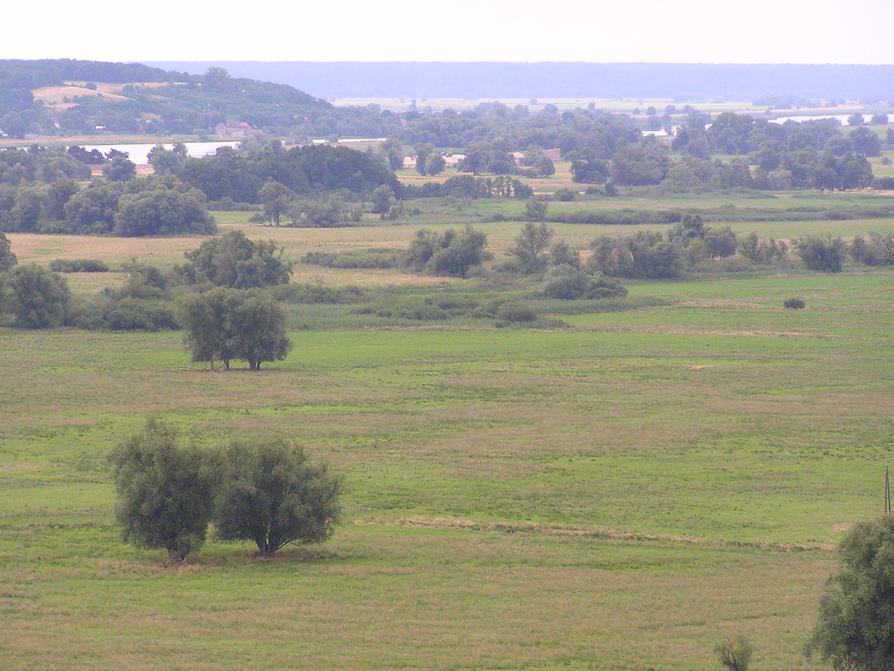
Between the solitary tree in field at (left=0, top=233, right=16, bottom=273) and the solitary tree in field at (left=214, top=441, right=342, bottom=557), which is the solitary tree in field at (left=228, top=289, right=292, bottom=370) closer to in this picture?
the solitary tree in field at (left=214, top=441, right=342, bottom=557)

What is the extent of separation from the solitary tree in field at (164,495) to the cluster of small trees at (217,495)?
3 centimetres

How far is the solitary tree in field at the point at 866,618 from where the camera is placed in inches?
1141

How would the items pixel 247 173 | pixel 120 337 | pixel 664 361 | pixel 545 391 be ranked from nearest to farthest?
pixel 545 391
pixel 664 361
pixel 120 337
pixel 247 173

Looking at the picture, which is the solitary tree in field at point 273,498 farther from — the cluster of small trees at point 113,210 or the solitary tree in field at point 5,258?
the cluster of small trees at point 113,210

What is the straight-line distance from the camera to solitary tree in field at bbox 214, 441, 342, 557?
4041cm

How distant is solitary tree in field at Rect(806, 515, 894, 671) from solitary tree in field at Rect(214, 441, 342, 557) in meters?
15.2

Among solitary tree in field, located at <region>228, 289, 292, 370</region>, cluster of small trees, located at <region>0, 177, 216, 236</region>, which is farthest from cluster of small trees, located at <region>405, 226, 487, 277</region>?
solitary tree in field, located at <region>228, 289, 292, 370</region>

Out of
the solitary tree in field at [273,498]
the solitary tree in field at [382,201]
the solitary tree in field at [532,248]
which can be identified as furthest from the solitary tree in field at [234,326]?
the solitary tree in field at [382,201]

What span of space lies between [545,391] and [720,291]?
38.3m

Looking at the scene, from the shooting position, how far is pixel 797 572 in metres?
39.3

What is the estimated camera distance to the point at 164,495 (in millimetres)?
39750

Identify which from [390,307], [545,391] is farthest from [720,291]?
[545,391]

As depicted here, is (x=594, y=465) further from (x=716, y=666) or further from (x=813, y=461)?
(x=716, y=666)

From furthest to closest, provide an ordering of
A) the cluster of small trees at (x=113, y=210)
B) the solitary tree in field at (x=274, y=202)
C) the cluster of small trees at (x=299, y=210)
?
1. the cluster of small trees at (x=299, y=210)
2. the solitary tree in field at (x=274, y=202)
3. the cluster of small trees at (x=113, y=210)
